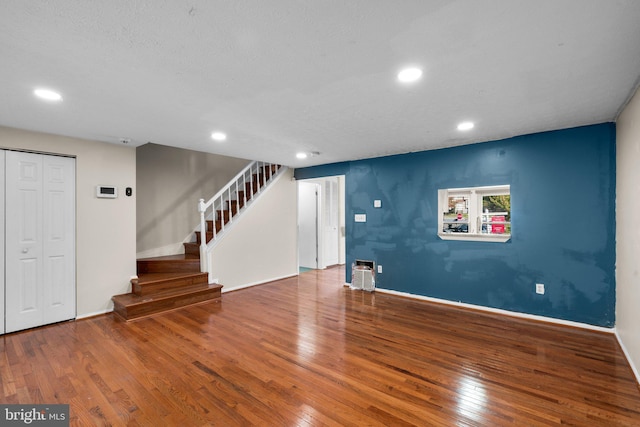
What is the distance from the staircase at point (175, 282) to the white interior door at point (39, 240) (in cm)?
69

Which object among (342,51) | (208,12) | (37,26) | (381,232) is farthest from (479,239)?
(37,26)

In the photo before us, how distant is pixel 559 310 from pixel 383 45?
12.6 feet

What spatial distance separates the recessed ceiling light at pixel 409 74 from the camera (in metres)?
2.05

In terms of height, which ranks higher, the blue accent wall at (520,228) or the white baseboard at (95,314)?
the blue accent wall at (520,228)

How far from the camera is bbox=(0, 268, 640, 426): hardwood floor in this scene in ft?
6.58

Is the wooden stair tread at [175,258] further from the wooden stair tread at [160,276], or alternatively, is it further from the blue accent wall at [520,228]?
the blue accent wall at [520,228]

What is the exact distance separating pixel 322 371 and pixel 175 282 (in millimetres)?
3078

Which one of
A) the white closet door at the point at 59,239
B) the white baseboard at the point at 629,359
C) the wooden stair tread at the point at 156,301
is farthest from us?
the wooden stair tread at the point at 156,301

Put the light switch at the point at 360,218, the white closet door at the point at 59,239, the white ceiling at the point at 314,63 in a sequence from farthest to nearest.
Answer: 1. the light switch at the point at 360,218
2. the white closet door at the point at 59,239
3. the white ceiling at the point at 314,63

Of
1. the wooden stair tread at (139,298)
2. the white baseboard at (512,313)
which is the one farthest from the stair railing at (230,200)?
the white baseboard at (512,313)

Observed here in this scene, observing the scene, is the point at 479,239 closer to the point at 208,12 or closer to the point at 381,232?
the point at 381,232

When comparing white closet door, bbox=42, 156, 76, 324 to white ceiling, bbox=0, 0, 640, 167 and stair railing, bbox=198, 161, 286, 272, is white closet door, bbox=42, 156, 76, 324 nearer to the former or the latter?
white ceiling, bbox=0, 0, 640, 167

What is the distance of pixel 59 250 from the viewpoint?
373cm

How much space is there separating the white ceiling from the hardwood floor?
7.74 ft
